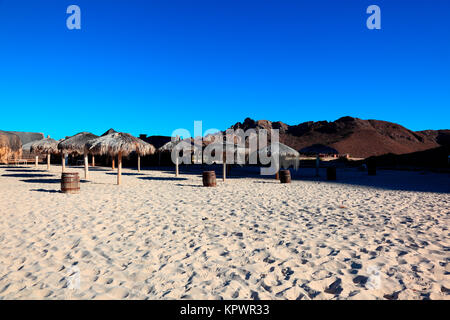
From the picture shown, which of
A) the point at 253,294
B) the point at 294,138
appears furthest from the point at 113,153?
the point at 294,138

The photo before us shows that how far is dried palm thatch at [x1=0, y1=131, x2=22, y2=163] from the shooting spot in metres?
22.2

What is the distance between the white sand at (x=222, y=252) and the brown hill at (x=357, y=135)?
303 feet

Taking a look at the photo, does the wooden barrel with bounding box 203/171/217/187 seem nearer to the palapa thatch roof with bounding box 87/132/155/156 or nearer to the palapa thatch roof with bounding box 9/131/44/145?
the palapa thatch roof with bounding box 87/132/155/156

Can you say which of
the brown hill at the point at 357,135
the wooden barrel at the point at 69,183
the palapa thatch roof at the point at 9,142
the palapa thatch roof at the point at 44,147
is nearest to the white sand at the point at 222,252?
the wooden barrel at the point at 69,183

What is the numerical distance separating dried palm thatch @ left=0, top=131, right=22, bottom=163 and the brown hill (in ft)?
279

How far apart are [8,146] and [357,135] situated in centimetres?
10544

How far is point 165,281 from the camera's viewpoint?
270 centimetres

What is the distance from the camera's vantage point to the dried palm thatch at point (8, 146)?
22.2m

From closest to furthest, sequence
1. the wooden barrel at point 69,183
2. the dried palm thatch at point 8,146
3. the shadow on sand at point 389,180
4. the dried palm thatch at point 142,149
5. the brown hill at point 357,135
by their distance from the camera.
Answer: the wooden barrel at point 69,183 < the shadow on sand at point 389,180 < the dried palm thatch at point 142,149 < the dried palm thatch at point 8,146 < the brown hill at point 357,135

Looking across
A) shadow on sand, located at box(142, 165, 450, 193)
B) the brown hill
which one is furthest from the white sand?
the brown hill

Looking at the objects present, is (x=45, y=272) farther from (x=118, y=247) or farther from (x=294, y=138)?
Result: (x=294, y=138)

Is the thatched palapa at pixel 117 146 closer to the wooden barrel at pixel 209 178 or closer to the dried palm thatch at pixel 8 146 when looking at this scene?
the wooden barrel at pixel 209 178

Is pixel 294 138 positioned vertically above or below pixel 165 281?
above
